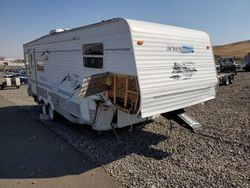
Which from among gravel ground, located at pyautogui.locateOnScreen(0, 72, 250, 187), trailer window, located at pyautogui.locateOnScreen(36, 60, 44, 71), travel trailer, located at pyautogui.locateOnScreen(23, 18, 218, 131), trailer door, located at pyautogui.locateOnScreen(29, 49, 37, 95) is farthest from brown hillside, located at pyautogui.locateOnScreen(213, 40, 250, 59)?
travel trailer, located at pyautogui.locateOnScreen(23, 18, 218, 131)

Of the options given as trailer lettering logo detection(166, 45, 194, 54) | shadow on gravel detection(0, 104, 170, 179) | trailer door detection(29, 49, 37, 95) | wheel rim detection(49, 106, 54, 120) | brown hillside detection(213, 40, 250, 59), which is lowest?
shadow on gravel detection(0, 104, 170, 179)

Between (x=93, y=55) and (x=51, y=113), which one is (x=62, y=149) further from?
(x=51, y=113)

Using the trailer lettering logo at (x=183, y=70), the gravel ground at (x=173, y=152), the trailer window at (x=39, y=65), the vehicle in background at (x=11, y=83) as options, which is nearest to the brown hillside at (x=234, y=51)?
the vehicle in background at (x=11, y=83)

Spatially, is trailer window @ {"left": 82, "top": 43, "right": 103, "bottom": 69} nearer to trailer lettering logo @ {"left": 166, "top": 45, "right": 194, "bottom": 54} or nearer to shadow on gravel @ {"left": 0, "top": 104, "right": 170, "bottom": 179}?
trailer lettering logo @ {"left": 166, "top": 45, "right": 194, "bottom": 54}

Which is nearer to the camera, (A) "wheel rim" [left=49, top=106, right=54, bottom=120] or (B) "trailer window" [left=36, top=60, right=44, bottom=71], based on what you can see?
(A) "wheel rim" [left=49, top=106, right=54, bottom=120]

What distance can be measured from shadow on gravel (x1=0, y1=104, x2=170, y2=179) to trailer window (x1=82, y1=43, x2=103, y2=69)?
2085 millimetres

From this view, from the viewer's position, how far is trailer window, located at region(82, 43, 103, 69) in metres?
6.05

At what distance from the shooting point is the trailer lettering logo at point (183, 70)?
19.0ft

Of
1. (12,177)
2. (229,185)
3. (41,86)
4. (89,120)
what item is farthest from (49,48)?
(229,185)

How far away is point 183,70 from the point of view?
6.00 metres

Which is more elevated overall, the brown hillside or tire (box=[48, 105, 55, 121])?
the brown hillside

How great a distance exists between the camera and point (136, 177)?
4.73 meters

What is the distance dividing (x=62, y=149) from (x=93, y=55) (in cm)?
254

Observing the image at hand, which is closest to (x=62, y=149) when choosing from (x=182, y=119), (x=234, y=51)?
(x=182, y=119)
